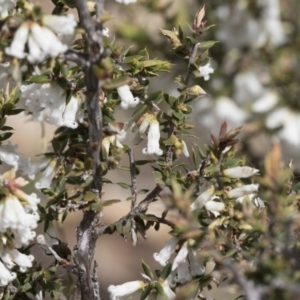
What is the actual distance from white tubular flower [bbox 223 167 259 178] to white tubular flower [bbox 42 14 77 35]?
31 cm

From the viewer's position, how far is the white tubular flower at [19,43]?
80cm

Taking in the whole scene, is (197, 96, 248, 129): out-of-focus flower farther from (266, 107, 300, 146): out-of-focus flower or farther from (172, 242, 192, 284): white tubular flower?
(172, 242, 192, 284): white tubular flower

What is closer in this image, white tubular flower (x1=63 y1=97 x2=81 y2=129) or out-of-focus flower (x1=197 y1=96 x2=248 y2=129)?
white tubular flower (x1=63 y1=97 x2=81 y2=129)

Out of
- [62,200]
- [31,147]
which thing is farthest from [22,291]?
[31,147]

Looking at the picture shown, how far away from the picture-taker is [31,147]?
2998 mm

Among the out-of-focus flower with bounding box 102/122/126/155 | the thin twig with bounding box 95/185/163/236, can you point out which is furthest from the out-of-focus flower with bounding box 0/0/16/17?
the thin twig with bounding box 95/185/163/236

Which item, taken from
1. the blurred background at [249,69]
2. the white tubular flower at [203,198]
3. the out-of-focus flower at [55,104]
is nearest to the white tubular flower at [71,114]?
the out-of-focus flower at [55,104]

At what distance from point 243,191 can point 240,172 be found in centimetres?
3

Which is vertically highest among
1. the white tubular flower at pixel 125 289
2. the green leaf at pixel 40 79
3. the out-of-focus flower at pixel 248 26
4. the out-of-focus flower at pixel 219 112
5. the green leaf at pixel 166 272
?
the green leaf at pixel 40 79

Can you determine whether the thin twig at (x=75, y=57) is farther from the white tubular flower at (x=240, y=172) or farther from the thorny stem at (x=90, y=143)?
the white tubular flower at (x=240, y=172)

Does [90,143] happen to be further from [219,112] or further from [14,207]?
[219,112]

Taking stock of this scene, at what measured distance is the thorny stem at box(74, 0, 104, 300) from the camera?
0.82m

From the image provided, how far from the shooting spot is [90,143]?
938 mm

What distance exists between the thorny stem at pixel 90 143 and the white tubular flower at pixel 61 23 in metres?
0.02
